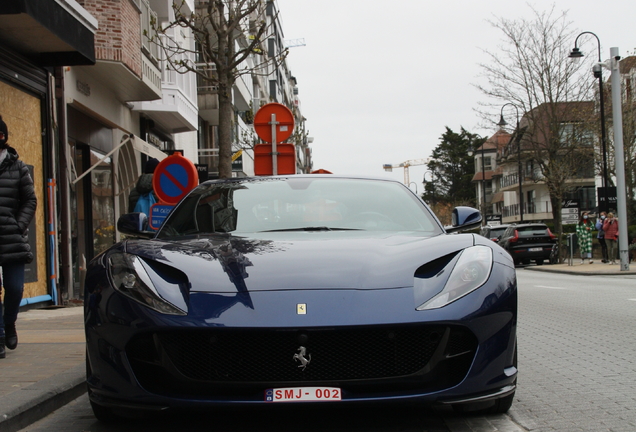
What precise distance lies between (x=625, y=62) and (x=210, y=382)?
132 feet

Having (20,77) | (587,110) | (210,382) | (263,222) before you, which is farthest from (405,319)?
(587,110)

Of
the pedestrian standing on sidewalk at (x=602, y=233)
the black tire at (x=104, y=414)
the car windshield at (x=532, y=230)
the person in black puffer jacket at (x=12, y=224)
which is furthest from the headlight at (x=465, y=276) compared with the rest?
the car windshield at (x=532, y=230)

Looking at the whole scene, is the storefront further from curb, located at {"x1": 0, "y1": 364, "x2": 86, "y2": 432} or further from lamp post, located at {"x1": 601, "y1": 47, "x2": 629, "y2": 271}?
lamp post, located at {"x1": 601, "y1": 47, "x2": 629, "y2": 271}

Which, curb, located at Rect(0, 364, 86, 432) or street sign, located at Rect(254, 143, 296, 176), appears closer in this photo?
curb, located at Rect(0, 364, 86, 432)

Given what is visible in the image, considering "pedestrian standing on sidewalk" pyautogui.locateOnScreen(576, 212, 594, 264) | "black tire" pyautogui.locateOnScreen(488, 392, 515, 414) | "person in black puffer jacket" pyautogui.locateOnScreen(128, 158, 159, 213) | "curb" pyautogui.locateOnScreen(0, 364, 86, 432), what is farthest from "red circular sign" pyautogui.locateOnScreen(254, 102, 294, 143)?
"pedestrian standing on sidewalk" pyautogui.locateOnScreen(576, 212, 594, 264)

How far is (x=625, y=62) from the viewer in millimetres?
39656

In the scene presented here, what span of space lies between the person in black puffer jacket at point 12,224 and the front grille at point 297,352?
10.5ft

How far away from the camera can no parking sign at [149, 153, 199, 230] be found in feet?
32.8

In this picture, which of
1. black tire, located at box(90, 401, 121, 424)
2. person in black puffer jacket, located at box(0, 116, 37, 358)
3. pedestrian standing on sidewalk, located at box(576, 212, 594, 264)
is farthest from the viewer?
pedestrian standing on sidewalk, located at box(576, 212, 594, 264)

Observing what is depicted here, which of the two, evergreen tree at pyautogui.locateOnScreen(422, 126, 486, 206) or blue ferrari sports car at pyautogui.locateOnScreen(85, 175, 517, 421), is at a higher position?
evergreen tree at pyautogui.locateOnScreen(422, 126, 486, 206)

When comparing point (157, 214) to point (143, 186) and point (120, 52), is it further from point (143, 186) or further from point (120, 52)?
point (120, 52)

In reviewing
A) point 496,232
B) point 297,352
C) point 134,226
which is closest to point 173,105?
point 134,226

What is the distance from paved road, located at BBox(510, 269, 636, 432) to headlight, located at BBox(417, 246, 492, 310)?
2.62 feet

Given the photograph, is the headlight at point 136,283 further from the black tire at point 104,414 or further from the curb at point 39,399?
the curb at point 39,399
